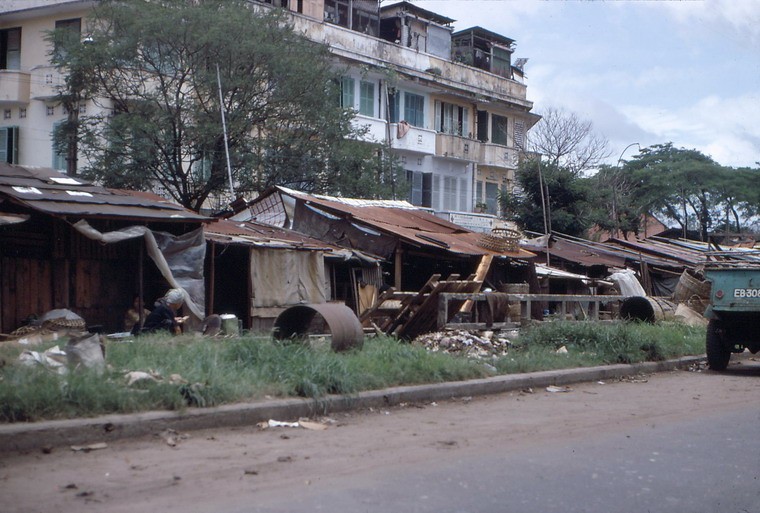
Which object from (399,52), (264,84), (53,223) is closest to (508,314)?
(53,223)

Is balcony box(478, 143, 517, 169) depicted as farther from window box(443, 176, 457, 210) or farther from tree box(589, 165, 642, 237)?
tree box(589, 165, 642, 237)

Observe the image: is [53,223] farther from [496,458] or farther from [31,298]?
[496,458]

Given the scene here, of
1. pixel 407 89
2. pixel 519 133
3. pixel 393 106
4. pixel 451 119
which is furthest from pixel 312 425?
pixel 519 133

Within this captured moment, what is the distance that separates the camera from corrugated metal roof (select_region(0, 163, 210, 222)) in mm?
14617

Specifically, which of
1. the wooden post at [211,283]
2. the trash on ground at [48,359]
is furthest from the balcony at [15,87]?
the trash on ground at [48,359]

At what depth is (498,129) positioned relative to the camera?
138 feet

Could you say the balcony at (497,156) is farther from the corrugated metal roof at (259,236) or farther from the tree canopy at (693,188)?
the corrugated metal roof at (259,236)

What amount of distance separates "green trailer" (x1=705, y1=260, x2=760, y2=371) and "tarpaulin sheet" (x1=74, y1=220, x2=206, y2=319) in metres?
9.58

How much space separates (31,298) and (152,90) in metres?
10.9

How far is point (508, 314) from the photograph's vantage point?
1441cm

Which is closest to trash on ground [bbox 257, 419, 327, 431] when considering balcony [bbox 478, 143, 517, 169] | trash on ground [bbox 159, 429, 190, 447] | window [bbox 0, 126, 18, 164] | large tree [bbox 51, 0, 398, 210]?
trash on ground [bbox 159, 429, 190, 447]

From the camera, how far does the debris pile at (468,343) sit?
1265cm

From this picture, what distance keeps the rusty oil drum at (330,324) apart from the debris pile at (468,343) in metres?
2.22

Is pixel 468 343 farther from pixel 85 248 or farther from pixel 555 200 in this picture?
pixel 555 200
